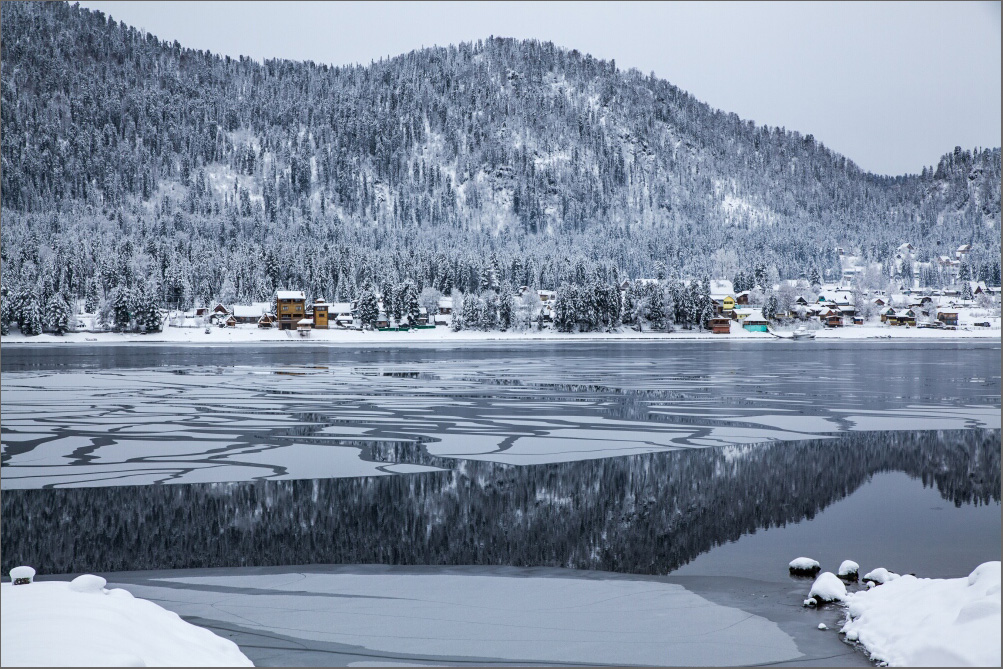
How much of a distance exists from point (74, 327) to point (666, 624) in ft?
316

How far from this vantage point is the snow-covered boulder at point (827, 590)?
31.1ft

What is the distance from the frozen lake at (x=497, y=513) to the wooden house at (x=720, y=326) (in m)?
76.5

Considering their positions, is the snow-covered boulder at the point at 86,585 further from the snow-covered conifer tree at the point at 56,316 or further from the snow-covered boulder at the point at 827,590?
the snow-covered conifer tree at the point at 56,316

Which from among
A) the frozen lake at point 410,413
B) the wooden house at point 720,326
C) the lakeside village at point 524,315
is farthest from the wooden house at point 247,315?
the frozen lake at point 410,413

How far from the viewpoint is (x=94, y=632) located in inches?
255

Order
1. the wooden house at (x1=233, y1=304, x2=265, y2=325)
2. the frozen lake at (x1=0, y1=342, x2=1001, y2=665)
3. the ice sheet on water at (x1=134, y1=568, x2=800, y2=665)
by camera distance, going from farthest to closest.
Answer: the wooden house at (x1=233, y1=304, x2=265, y2=325), the frozen lake at (x1=0, y1=342, x2=1001, y2=665), the ice sheet on water at (x1=134, y1=568, x2=800, y2=665)

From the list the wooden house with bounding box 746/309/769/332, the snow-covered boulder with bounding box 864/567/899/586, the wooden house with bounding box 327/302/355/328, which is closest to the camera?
the snow-covered boulder with bounding box 864/567/899/586

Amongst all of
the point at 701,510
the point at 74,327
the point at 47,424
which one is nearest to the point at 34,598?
the point at 701,510

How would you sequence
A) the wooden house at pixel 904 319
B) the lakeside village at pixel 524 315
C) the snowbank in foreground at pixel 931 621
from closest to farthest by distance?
the snowbank in foreground at pixel 931 621 < the lakeside village at pixel 524 315 < the wooden house at pixel 904 319

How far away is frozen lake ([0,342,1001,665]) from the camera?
8.79m

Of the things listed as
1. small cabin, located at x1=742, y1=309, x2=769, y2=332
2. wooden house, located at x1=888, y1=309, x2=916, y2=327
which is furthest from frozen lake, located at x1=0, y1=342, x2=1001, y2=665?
wooden house, located at x1=888, y1=309, x2=916, y2=327

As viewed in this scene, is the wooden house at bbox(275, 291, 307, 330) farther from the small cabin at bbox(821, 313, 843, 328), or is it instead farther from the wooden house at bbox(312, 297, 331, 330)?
the small cabin at bbox(821, 313, 843, 328)

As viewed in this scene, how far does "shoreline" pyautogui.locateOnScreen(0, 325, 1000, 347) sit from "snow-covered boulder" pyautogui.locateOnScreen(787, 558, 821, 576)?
71.0 m

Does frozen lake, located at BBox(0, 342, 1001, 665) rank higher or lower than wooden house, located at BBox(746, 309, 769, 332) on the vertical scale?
lower
